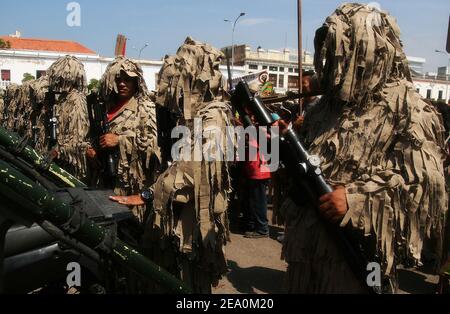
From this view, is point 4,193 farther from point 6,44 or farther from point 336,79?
point 6,44

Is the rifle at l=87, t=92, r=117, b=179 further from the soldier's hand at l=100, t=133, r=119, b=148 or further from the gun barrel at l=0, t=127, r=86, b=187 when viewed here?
the gun barrel at l=0, t=127, r=86, b=187

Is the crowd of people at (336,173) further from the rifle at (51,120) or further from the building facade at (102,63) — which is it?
the building facade at (102,63)

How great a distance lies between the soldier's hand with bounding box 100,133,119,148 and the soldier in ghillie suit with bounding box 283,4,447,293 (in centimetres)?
192

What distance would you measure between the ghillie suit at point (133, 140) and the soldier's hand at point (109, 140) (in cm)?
4

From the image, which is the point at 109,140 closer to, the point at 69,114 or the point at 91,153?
the point at 91,153

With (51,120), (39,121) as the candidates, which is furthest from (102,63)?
(51,120)

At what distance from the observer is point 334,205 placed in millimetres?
2023

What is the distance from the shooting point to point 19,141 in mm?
2865

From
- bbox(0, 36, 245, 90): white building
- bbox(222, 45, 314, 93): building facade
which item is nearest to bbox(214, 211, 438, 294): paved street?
bbox(0, 36, 245, 90): white building

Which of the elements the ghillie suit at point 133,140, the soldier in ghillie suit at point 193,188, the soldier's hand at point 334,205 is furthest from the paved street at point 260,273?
the soldier's hand at point 334,205

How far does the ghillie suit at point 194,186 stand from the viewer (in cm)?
237

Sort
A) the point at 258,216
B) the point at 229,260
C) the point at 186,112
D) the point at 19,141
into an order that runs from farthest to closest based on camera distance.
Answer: the point at 258,216 → the point at 229,260 → the point at 19,141 → the point at 186,112

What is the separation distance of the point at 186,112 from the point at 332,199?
1.05m
